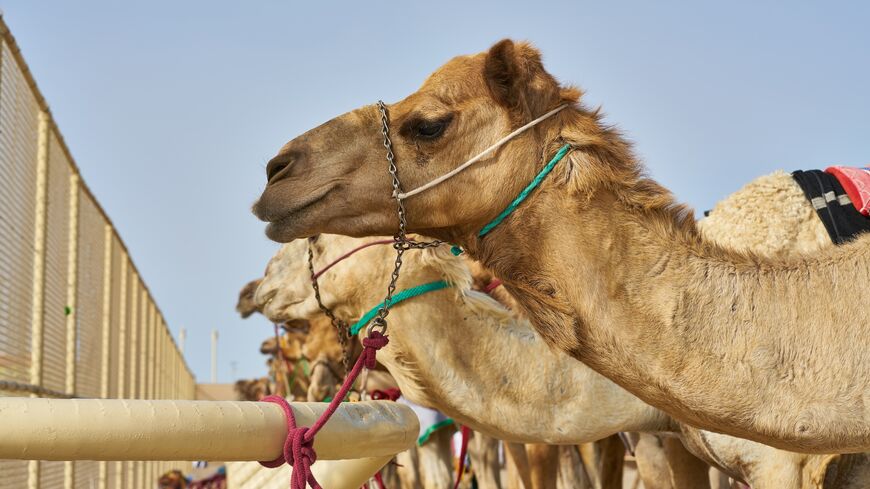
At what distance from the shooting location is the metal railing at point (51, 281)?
197 inches

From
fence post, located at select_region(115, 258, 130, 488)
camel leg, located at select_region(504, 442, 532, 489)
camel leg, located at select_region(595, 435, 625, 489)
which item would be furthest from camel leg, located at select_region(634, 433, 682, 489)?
fence post, located at select_region(115, 258, 130, 488)

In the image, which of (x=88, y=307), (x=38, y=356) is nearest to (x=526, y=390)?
(x=38, y=356)

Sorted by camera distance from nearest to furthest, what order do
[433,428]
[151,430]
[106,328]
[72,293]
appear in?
[151,430] < [72,293] < [106,328] < [433,428]

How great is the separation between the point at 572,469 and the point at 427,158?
5.65m

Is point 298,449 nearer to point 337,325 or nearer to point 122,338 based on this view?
point 337,325

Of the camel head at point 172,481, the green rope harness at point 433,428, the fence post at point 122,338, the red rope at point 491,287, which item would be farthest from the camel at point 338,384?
the camel head at point 172,481

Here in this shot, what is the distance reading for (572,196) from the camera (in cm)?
331

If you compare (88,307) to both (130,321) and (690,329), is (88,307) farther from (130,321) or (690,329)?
(690,329)

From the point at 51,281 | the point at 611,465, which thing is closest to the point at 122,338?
the point at 51,281

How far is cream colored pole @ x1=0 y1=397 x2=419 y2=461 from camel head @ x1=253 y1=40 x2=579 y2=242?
2.68ft

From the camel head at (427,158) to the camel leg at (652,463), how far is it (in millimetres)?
3505

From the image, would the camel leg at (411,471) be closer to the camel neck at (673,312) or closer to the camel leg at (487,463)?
the camel leg at (487,463)

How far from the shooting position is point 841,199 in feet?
15.4

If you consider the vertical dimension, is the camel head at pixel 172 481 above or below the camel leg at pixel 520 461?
above
